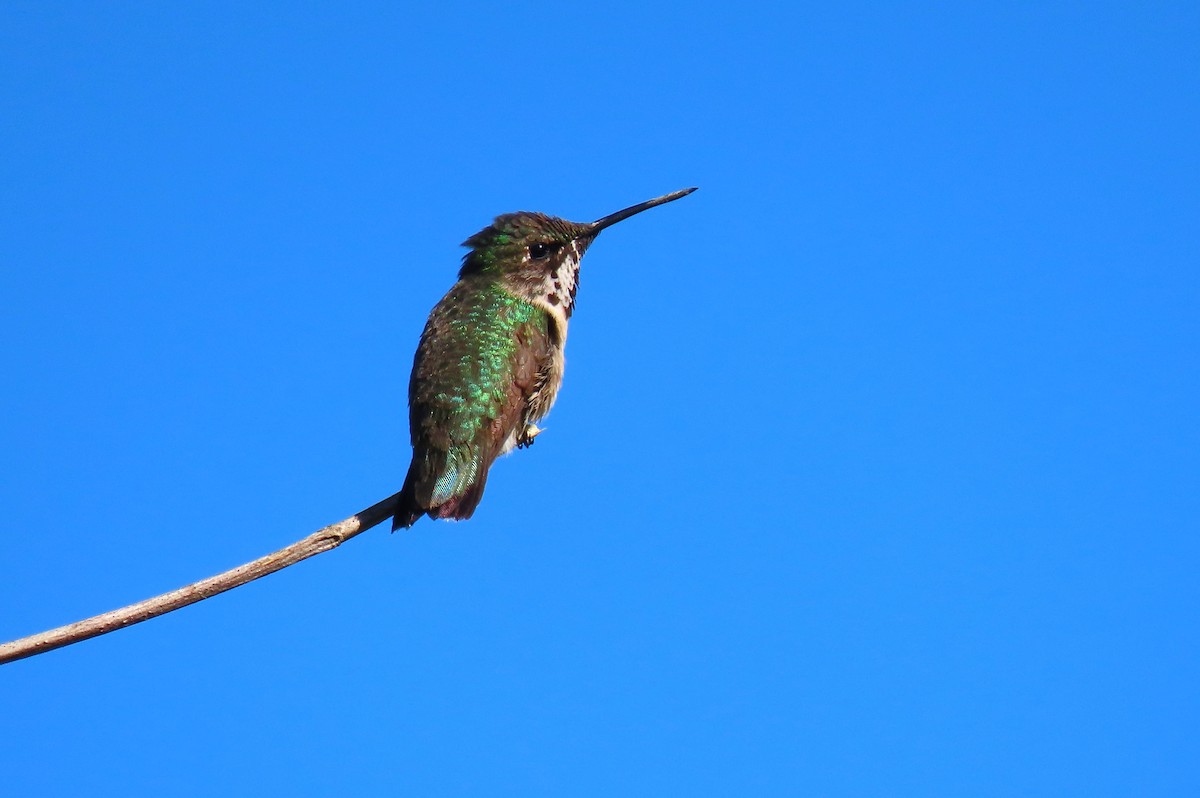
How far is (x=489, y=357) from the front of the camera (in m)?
6.88

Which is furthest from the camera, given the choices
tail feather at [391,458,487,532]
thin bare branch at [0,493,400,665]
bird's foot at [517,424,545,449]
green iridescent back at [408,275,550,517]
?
bird's foot at [517,424,545,449]

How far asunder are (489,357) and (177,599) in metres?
2.75

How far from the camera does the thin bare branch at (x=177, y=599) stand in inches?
167

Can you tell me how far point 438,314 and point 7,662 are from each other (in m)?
3.65

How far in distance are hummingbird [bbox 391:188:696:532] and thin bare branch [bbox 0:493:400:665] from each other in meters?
0.88

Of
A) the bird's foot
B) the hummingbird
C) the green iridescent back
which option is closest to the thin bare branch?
the hummingbird

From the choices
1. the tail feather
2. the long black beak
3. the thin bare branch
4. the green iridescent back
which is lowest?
the thin bare branch

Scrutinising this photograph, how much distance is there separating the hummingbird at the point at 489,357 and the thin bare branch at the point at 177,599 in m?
0.88

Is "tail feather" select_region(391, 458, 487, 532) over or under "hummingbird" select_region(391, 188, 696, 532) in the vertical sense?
under

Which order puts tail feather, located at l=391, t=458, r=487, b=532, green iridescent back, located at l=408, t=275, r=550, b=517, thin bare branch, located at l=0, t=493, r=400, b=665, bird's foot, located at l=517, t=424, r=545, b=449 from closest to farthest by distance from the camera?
thin bare branch, located at l=0, t=493, r=400, b=665
tail feather, located at l=391, t=458, r=487, b=532
green iridescent back, located at l=408, t=275, r=550, b=517
bird's foot, located at l=517, t=424, r=545, b=449

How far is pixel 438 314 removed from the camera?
24.2ft

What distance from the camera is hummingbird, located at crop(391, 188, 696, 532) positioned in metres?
6.36

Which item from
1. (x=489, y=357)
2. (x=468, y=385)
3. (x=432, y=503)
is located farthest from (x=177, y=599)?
(x=489, y=357)

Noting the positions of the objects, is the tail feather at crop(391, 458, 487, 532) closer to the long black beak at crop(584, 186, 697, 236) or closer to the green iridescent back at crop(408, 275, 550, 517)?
the green iridescent back at crop(408, 275, 550, 517)
